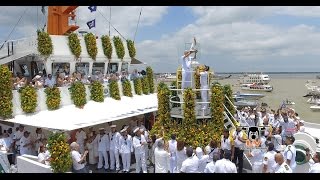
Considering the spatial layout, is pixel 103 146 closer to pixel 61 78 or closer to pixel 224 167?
pixel 61 78

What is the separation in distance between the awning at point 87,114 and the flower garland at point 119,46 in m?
2.74

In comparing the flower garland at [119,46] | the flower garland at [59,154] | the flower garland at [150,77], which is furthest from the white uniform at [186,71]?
the flower garland at [150,77]

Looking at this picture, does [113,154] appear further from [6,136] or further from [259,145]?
[259,145]

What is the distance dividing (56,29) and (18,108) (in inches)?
318

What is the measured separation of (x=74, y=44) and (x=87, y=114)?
399 centimetres

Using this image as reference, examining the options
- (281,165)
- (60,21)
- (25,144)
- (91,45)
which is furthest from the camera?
(60,21)

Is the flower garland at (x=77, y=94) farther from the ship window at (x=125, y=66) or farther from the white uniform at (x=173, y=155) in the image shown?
the white uniform at (x=173, y=155)

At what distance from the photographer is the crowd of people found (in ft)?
45.8

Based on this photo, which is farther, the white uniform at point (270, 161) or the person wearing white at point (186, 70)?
the person wearing white at point (186, 70)

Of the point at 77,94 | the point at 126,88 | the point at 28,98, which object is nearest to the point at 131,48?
the point at 126,88

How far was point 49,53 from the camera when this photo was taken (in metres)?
15.7

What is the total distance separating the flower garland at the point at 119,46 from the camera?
19609 millimetres

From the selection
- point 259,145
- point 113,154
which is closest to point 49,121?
point 113,154

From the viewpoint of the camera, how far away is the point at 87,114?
14719 mm
